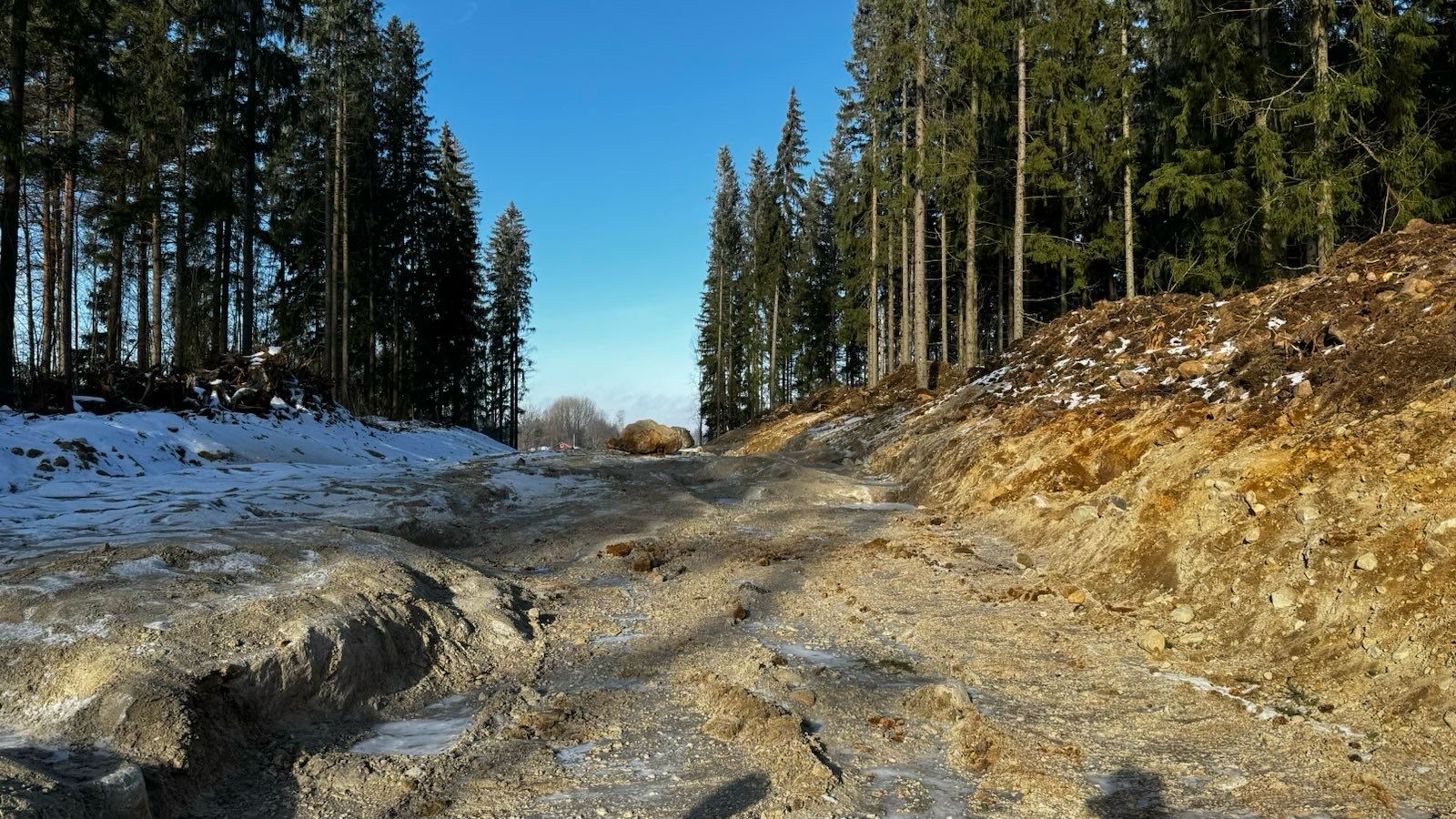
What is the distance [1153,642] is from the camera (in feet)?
18.7

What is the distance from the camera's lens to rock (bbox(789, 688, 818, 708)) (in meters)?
4.85

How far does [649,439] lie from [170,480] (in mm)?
21002

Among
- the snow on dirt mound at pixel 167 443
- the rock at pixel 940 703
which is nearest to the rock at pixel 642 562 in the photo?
the rock at pixel 940 703

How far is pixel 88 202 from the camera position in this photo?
27219 millimetres

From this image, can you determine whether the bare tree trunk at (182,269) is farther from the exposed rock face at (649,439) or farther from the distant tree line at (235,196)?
the exposed rock face at (649,439)

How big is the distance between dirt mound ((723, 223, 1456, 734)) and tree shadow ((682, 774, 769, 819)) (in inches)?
136

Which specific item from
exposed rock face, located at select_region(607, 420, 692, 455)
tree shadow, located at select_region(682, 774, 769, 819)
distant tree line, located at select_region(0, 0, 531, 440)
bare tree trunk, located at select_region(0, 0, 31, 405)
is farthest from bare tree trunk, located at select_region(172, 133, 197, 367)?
tree shadow, located at select_region(682, 774, 769, 819)

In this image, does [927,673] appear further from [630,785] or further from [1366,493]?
[1366,493]

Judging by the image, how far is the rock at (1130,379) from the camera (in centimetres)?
1104

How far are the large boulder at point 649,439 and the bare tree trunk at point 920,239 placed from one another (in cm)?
1174

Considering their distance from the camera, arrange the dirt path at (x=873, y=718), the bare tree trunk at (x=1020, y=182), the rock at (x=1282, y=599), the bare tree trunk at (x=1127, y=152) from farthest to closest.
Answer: the bare tree trunk at (x=1127, y=152) → the bare tree trunk at (x=1020, y=182) → the rock at (x=1282, y=599) → the dirt path at (x=873, y=718)

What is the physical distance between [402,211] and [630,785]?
33978 millimetres

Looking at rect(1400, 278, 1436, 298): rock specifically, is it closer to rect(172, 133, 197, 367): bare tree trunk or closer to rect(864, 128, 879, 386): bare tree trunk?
rect(864, 128, 879, 386): bare tree trunk

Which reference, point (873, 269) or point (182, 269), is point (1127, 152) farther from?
point (182, 269)
